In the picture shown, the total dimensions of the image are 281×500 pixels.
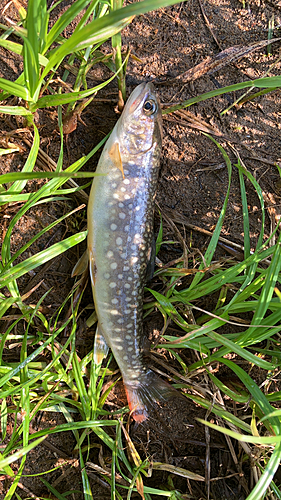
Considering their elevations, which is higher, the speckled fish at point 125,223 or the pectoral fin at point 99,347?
the speckled fish at point 125,223

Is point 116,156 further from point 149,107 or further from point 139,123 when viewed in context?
point 149,107

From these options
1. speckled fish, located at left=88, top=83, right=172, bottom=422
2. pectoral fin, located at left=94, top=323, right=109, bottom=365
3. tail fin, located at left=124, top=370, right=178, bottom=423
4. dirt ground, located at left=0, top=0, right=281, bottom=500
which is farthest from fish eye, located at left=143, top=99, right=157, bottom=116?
tail fin, located at left=124, top=370, right=178, bottom=423

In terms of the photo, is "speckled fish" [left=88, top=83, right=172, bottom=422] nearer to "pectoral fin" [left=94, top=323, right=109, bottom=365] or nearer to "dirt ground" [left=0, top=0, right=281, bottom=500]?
"pectoral fin" [left=94, top=323, right=109, bottom=365]

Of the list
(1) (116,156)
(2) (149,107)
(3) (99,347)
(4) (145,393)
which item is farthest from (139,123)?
(4) (145,393)

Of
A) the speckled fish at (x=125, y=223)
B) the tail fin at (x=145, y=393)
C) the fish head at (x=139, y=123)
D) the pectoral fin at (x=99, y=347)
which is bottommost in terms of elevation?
the tail fin at (x=145, y=393)

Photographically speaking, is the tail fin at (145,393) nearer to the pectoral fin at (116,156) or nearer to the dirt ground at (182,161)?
the dirt ground at (182,161)

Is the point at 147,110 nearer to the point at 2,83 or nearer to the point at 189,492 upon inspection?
the point at 2,83

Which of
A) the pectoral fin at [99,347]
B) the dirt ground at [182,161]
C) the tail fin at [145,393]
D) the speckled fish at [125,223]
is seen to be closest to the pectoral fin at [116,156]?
the speckled fish at [125,223]
